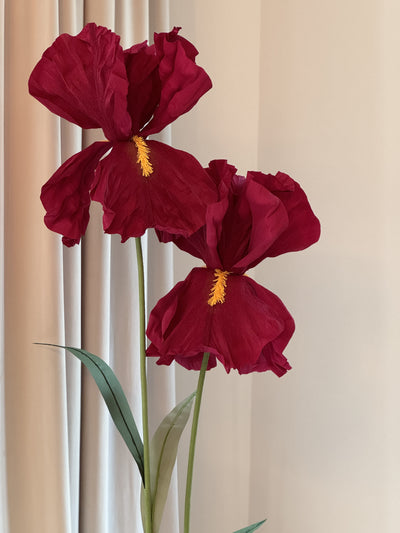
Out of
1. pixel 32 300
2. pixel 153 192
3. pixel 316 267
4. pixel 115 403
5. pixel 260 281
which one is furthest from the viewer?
pixel 260 281

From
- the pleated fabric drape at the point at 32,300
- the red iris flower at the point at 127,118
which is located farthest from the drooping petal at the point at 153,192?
the pleated fabric drape at the point at 32,300

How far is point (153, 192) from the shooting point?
797 mm

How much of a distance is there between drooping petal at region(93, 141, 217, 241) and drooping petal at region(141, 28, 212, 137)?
0.17ft

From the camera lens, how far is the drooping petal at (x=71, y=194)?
2.76ft

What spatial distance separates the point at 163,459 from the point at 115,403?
4.1 inches

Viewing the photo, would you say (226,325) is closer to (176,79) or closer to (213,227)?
(213,227)

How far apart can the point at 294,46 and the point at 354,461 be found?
0.91m

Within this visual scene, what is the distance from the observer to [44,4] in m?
1.19

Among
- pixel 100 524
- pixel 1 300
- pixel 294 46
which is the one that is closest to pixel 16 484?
pixel 100 524

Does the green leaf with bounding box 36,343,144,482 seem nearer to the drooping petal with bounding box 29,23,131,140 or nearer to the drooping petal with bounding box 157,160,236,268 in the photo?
the drooping petal with bounding box 157,160,236,268

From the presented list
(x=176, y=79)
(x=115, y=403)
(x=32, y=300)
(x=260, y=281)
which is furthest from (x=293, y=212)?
(x=260, y=281)

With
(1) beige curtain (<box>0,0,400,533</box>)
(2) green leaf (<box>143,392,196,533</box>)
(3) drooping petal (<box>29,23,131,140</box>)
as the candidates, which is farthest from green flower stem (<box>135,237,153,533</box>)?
(1) beige curtain (<box>0,0,400,533</box>)

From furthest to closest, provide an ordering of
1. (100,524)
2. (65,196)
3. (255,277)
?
(255,277) → (100,524) → (65,196)

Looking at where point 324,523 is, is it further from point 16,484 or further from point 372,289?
point 16,484
